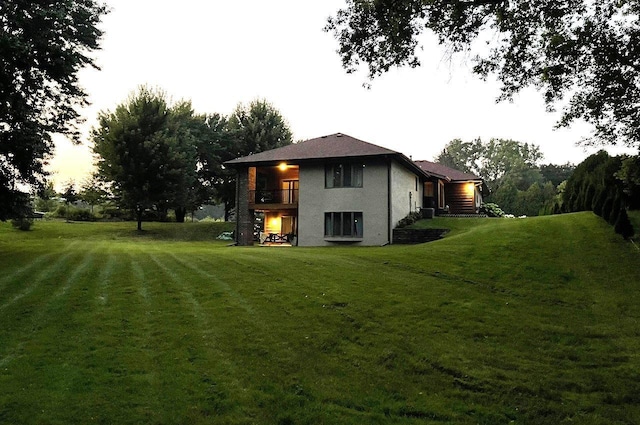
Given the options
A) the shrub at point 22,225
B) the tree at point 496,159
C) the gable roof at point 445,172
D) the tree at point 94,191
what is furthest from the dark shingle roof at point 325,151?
the tree at point 496,159

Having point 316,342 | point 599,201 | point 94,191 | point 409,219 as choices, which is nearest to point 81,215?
point 94,191

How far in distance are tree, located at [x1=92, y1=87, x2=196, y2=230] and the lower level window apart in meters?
13.8

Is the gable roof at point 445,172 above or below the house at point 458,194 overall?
above

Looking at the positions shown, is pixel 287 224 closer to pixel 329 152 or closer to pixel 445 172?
pixel 329 152

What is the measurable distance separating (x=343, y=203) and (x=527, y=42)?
13.2 meters

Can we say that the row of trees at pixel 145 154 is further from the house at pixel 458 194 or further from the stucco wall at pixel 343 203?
the house at pixel 458 194

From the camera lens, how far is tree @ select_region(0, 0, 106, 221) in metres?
13.5

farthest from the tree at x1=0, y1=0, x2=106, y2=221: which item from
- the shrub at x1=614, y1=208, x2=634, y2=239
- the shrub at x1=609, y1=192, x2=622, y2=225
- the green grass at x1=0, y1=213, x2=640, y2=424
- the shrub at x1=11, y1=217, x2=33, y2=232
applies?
the shrub at x1=609, y1=192, x2=622, y2=225

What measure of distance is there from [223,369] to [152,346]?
1.46 meters

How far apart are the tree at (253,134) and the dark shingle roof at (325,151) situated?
13.6 metres

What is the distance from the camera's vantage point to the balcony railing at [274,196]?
27.5 meters

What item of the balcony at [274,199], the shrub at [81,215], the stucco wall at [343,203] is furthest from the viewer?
the shrub at [81,215]

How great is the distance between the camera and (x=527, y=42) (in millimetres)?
13508

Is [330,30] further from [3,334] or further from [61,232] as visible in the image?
[61,232]
